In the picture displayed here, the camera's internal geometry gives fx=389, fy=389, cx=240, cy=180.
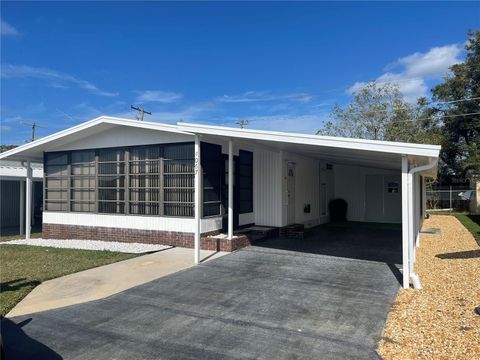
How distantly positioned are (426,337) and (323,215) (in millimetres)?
11450

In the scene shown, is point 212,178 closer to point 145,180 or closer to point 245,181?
point 245,181

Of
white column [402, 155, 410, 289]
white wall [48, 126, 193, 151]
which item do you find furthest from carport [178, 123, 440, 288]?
white wall [48, 126, 193, 151]

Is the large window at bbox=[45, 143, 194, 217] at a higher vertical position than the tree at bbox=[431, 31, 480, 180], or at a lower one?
lower

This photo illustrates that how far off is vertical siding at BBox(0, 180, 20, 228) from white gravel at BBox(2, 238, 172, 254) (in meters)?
6.26

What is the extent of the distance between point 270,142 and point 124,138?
4.54 m

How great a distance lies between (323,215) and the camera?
51.4 ft

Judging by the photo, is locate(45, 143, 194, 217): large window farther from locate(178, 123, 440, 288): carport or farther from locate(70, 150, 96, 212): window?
locate(178, 123, 440, 288): carport

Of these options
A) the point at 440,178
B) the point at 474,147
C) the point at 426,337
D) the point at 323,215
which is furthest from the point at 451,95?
the point at 426,337

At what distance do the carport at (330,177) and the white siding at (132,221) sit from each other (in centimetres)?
84

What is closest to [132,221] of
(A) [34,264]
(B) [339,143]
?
(A) [34,264]

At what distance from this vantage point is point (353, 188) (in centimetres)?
1698

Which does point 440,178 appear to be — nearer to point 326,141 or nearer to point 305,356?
point 326,141

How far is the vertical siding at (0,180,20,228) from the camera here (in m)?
17.4

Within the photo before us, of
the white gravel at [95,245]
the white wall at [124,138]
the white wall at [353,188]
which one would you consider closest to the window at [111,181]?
the white wall at [124,138]
